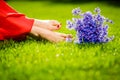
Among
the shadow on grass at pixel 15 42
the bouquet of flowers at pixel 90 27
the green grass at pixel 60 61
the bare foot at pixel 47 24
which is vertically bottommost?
the shadow on grass at pixel 15 42

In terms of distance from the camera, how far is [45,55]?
521cm

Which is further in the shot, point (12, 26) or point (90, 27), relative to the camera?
point (12, 26)

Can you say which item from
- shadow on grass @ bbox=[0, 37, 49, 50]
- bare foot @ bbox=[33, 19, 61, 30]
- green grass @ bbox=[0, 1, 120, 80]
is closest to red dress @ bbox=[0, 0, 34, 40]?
shadow on grass @ bbox=[0, 37, 49, 50]

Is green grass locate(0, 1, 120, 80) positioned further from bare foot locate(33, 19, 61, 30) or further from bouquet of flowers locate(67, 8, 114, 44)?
bare foot locate(33, 19, 61, 30)

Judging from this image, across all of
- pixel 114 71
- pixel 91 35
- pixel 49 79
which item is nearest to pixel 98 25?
pixel 91 35

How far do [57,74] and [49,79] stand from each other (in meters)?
0.16

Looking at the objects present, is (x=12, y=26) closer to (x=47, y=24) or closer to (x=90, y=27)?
(x=47, y=24)

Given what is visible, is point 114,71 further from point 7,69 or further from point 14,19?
point 14,19

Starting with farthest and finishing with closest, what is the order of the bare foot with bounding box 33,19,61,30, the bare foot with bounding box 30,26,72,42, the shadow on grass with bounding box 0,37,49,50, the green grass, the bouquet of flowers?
the bare foot with bounding box 33,19,61,30 < the bare foot with bounding box 30,26,72,42 < the shadow on grass with bounding box 0,37,49,50 < the bouquet of flowers < the green grass

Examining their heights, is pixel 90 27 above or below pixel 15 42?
above

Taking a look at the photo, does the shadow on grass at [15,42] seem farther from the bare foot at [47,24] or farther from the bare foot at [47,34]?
the bare foot at [47,24]

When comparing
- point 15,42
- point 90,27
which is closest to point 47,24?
point 15,42

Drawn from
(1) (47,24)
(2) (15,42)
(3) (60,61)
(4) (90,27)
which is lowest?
(2) (15,42)

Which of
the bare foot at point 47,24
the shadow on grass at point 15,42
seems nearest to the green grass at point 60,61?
the shadow on grass at point 15,42
